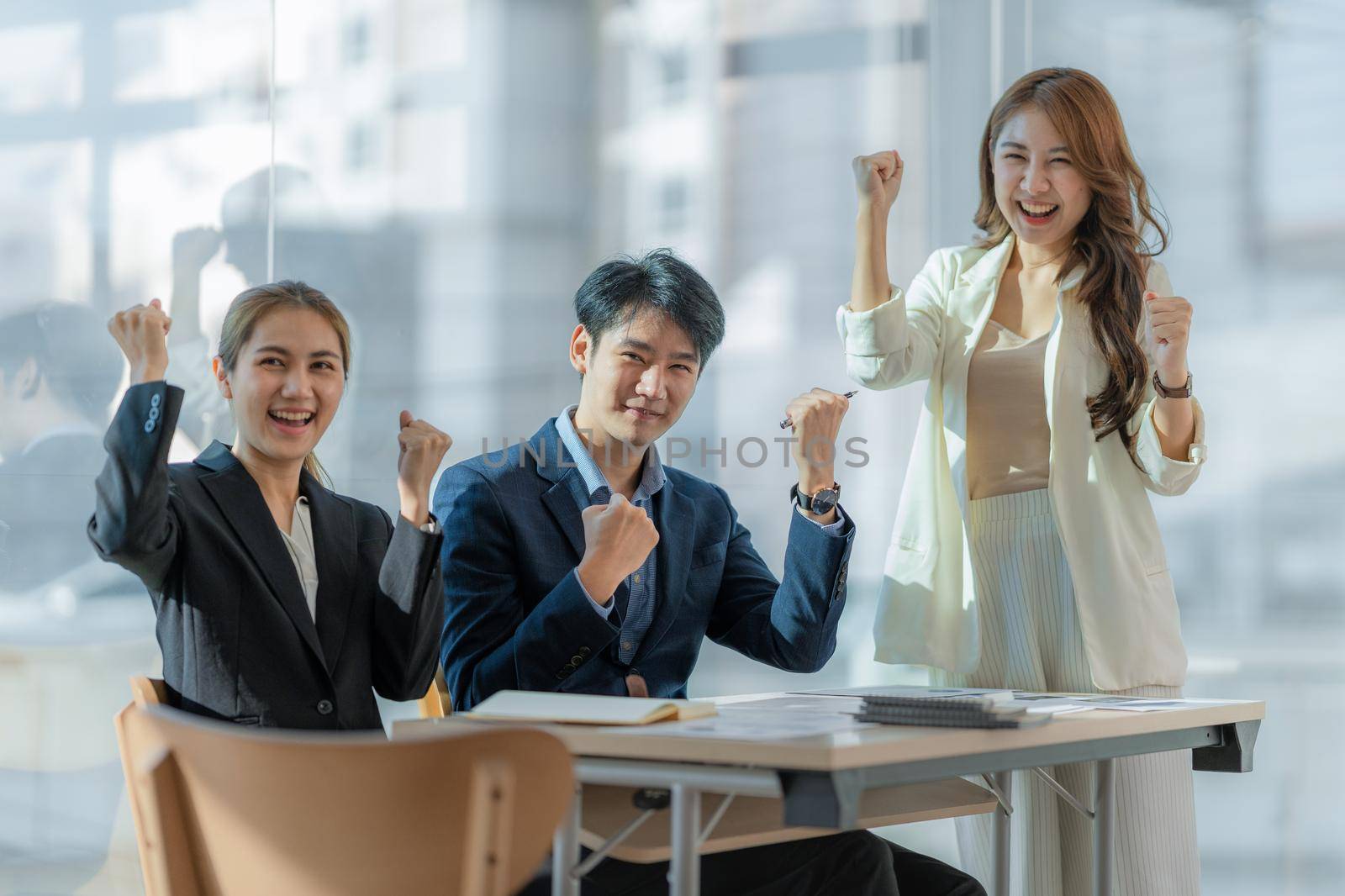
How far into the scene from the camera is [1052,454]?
6.31ft

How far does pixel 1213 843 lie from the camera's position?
291 centimetres

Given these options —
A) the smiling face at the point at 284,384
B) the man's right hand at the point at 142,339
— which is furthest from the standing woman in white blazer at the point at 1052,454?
the man's right hand at the point at 142,339

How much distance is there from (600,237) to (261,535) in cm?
170

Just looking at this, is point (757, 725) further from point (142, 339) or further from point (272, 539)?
point (142, 339)

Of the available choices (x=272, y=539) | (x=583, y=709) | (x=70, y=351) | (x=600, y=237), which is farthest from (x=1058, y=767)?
(x=70, y=351)

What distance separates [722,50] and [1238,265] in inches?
51.3

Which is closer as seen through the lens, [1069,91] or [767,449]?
[1069,91]

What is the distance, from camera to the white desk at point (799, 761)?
1156 mm

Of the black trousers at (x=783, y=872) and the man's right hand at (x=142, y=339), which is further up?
the man's right hand at (x=142, y=339)

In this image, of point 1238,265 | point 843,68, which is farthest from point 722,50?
point 1238,265

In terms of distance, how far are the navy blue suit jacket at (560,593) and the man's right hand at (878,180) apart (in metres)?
0.50

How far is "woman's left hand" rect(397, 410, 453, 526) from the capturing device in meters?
1.70

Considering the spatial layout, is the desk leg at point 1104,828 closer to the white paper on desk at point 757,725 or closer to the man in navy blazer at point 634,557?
the man in navy blazer at point 634,557

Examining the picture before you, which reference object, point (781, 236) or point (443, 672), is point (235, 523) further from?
A: point (781, 236)
